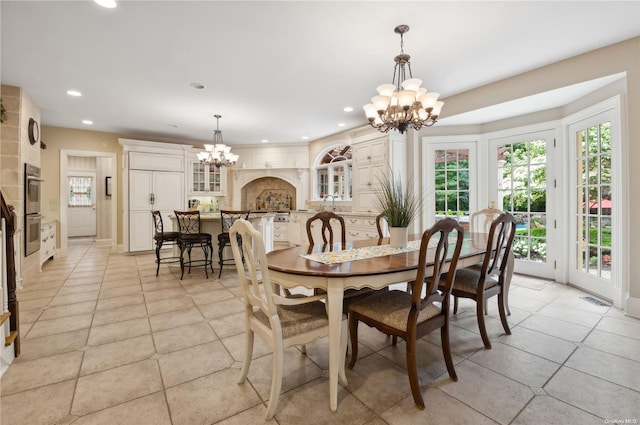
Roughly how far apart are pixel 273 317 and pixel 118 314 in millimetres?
2246

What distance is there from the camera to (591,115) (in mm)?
3297

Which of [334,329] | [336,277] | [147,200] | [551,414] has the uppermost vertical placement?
[147,200]

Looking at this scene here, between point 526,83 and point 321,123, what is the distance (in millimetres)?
3216

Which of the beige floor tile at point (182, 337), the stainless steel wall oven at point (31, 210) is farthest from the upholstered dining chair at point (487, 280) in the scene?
the stainless steel wall oven at point (31, 210)

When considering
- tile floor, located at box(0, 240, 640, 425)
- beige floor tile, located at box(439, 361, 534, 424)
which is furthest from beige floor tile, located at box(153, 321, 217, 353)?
beige floor tile, located at box(439, 361, 534, 424)

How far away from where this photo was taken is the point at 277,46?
9.25ft

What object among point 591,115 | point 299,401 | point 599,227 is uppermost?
point 591,115

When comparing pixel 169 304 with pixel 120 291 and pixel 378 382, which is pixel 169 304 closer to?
pixel 120 291

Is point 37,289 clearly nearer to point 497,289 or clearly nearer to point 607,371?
point 497,289

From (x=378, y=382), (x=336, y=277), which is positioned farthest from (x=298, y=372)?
(x=336, y=277)

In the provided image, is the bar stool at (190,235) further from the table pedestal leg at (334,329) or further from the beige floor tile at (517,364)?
the beige floor tile at (517,364)

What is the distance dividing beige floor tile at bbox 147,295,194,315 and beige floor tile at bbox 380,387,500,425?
2.34 metres

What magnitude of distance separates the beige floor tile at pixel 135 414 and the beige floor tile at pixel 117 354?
1.64 ft

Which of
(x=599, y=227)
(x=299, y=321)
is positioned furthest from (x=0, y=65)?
(x=599, y=227)
